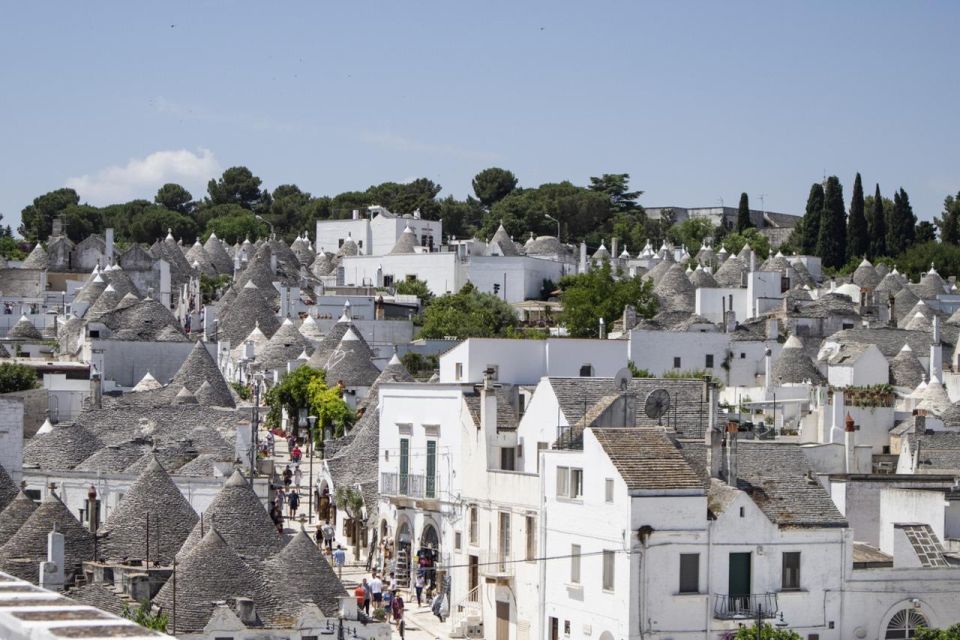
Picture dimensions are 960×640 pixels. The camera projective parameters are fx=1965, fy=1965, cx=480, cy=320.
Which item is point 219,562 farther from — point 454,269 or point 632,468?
point 454,269

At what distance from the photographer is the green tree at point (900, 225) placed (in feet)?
401

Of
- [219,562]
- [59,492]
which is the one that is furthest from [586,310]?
[219,562]

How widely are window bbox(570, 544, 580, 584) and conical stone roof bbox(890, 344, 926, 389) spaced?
35.2 m

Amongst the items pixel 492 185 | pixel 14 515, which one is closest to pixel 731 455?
pixel 14 515

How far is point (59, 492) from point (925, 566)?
22.7 meters

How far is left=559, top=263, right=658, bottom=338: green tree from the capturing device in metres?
81.2

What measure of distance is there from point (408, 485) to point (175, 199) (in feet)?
417

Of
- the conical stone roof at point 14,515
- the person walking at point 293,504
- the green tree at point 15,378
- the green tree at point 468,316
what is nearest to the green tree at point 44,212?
the green tree at point 468,316

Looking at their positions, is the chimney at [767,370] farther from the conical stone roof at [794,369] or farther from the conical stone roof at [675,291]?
the conical stone roof at [675,291]

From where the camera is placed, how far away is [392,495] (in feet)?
144

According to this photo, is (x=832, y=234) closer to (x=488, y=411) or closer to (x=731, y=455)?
(x=488, y=411)

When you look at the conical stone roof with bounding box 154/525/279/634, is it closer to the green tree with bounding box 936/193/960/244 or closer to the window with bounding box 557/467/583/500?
the window with bounding box 557/467/583/500

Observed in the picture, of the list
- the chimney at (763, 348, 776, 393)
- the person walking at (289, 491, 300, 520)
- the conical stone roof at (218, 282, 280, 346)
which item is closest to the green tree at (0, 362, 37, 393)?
the conical stone roof at (218, 282, 280, 346)

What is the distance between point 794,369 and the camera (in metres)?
69.4
